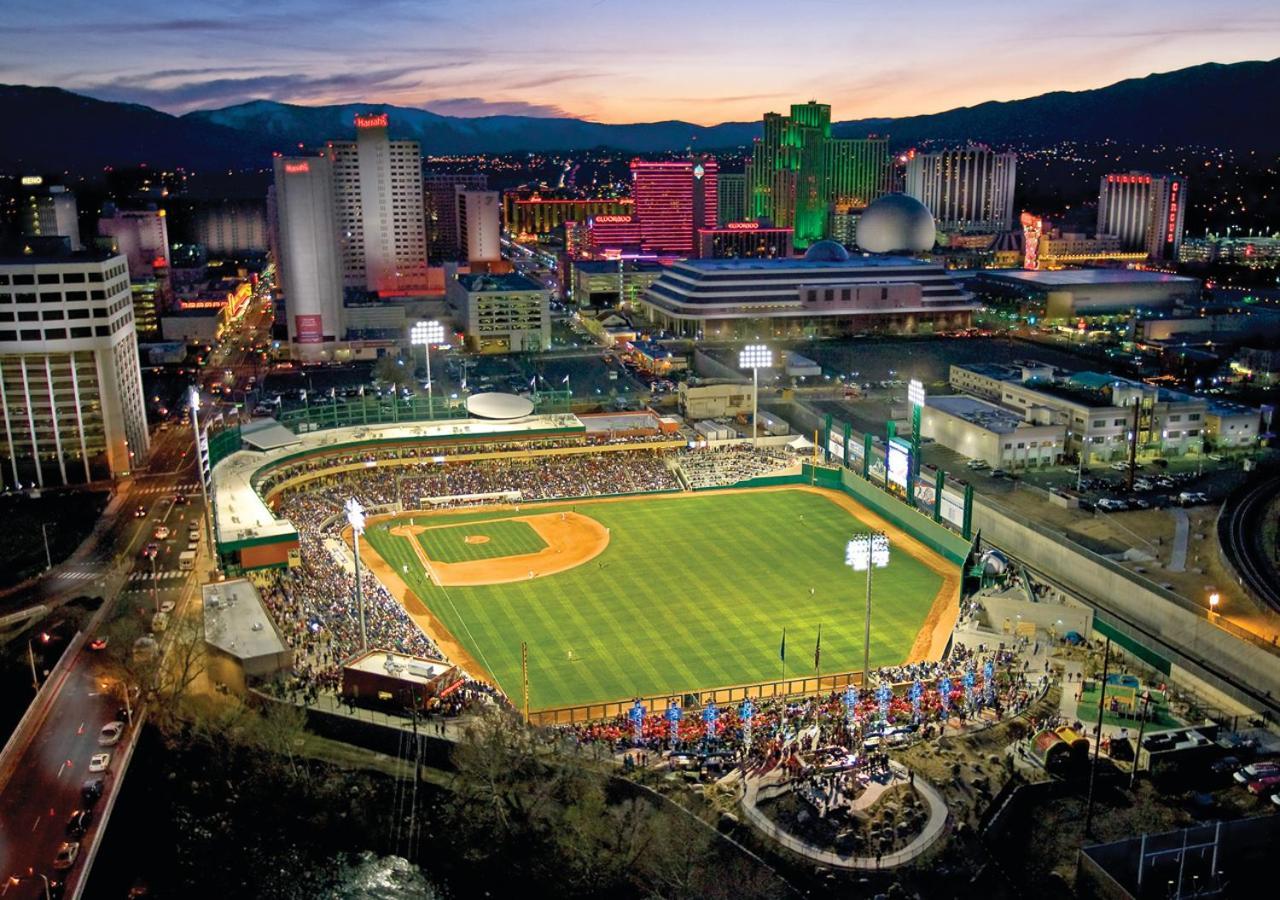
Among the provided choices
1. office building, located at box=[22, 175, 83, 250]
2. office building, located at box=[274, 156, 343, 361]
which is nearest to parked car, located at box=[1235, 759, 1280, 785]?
office building, located at box=[274, 156, 343, 361]

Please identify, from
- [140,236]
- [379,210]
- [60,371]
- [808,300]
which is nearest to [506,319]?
[808,300]

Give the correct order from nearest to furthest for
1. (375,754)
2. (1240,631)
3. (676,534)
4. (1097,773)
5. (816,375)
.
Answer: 1. (1097,773)
2. (375,754)
3. (1240,631)
4. (676,534)
5. (816,375)

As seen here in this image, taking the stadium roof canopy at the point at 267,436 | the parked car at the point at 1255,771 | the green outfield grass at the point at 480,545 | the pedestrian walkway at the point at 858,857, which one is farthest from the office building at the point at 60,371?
the parked car at the point at 1255,771

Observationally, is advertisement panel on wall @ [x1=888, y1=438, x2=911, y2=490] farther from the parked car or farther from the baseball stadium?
the parked car

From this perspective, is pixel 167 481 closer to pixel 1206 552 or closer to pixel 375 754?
pixel 375 754

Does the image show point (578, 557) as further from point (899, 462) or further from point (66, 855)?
point (66, 855)

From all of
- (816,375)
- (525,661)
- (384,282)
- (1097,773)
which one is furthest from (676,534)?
(384,282)
